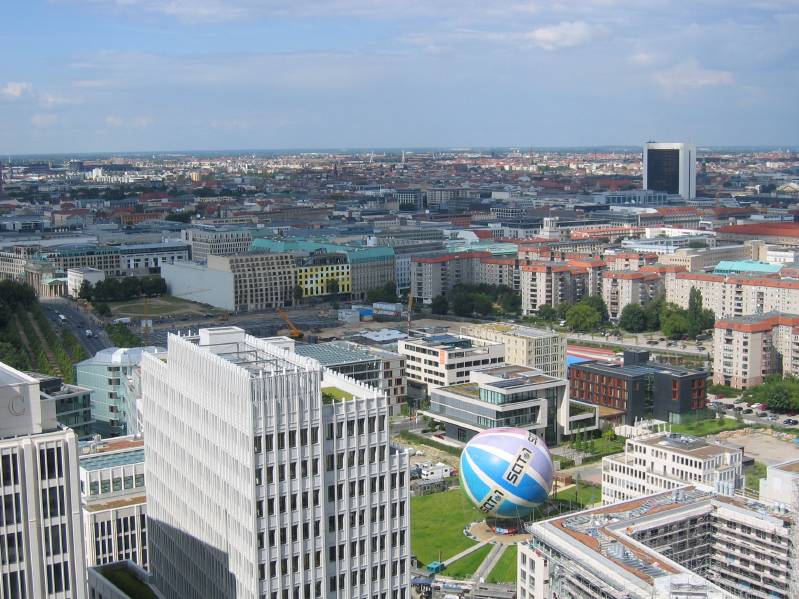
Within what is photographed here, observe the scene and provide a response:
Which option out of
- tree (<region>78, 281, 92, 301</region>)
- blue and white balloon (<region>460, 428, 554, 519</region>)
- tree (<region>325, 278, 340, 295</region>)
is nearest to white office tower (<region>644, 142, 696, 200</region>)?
tree (<region>325, 278, 340, 295</region>)

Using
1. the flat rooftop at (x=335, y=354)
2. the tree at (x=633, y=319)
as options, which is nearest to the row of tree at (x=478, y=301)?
the tree at (x=633, y=319)

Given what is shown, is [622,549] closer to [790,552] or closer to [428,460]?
[790,552]

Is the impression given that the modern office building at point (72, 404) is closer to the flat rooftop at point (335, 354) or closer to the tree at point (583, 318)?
the flat rooftop at point (335, 354)

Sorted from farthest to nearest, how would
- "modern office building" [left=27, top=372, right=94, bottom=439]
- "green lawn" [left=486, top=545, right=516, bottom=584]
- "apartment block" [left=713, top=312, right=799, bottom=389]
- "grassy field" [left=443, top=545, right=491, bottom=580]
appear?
1. "apartment block" [left=713, top=312, right=799, bottom=389]
2. "modern office building" [left=27, top=372, right=94, bottom=439]
3. "grassy field" [left=443, top=545, right=491, bottom=580]
4. "green lawn" [left=486, top=545, right=516, bottom=584]

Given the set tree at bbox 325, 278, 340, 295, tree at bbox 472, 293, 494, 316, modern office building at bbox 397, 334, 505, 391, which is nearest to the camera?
modern office building at bbox 397, 334, 505, 391

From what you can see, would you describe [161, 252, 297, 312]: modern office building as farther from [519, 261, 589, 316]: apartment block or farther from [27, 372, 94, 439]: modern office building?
[27, 372, 94, 439]: modern office building

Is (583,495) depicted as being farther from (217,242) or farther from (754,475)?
(217,242)

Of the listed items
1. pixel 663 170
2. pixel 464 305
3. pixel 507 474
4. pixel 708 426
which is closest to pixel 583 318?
pixel 464 305
